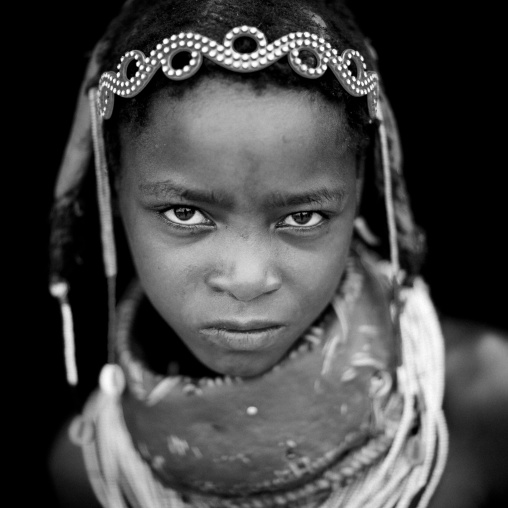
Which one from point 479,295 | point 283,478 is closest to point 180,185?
point 283,478

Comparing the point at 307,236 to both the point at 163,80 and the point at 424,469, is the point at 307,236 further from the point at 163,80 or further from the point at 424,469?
the point at 424,469

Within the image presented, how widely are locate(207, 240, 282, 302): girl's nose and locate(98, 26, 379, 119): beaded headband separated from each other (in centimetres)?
30

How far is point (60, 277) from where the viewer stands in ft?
5.07

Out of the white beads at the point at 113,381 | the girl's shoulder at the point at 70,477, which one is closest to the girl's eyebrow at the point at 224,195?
the white beads at the point at 113,381

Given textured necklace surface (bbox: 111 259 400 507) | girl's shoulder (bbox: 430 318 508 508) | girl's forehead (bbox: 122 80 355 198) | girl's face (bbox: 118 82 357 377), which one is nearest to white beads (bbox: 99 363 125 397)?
textured necklace surface (bbox: 111 259 400 507)

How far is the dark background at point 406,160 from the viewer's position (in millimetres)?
1977

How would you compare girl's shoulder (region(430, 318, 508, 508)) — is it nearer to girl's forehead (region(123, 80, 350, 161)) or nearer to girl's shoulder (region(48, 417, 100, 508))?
girl's forehead (region(123, 80, 350, 161))

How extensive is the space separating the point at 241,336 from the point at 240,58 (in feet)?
1.55

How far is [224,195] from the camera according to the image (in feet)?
3.73

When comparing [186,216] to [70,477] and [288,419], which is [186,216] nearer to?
[288,419]

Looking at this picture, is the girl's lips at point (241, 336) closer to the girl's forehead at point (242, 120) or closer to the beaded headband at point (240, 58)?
the girl's forehead at point (242, 120)

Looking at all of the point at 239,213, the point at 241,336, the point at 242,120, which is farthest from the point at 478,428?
the point at 242,120

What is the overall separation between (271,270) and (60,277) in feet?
1.94

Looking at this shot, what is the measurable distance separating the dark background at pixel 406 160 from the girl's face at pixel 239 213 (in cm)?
89
